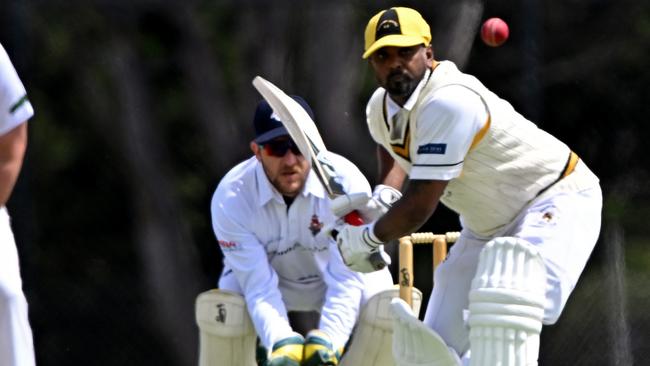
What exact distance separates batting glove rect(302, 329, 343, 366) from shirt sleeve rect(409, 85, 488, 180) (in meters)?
0.92

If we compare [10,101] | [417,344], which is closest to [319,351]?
[417,344]


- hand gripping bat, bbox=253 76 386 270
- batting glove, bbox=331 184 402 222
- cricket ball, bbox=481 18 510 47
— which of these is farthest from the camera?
cricket ball, bbox=481 18 510 47

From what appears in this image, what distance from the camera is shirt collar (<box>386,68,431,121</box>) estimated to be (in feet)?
13.5

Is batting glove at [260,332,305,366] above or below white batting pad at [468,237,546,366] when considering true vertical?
below

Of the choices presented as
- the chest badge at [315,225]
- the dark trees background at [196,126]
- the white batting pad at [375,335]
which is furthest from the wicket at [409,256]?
the dark trees background at [196,126]

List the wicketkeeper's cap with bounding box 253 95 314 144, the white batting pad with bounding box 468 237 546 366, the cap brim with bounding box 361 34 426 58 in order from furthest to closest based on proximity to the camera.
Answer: the wicketkeeper's cap with bounding box 253 95 314 144 → the cap brim with bounding box 361 34 426 58 → the white batting pad with bounding box 468 237 546 366

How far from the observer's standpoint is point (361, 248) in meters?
4.17

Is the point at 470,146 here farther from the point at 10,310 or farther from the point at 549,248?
the point at 10,310

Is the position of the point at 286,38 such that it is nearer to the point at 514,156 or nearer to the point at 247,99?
the point at 247,99

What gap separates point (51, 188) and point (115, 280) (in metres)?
0.47

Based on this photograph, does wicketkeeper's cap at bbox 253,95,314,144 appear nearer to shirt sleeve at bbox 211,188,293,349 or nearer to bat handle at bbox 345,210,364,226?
shirt sleeve at bbox 211,188,293,349

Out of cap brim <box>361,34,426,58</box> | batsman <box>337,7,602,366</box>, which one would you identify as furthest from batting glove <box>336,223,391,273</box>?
cap brim <box>361,34,426,58</box>

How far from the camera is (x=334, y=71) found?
637 cm

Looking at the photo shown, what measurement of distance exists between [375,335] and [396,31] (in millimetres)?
1196
